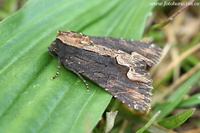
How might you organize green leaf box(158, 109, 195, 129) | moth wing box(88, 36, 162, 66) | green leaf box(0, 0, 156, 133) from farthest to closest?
moth wing box(88, 36, 162, 66) < green leaf box(158, 109, 195, 129) < green leaf box(0, 0, 156, 133)

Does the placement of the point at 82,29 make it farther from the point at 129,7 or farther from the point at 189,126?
the point at 189,126

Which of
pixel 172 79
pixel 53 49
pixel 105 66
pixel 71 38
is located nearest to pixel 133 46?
pixel 105 66

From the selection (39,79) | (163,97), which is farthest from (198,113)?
Answer: (39,79)

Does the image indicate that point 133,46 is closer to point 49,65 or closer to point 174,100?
point 174,100

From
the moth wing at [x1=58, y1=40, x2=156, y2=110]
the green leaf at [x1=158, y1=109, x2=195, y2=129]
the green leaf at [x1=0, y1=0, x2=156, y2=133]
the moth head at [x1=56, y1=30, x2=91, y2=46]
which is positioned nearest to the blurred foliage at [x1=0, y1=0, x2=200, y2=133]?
the green leaf at [x1=158, y1=109, x2=195, y2=129]

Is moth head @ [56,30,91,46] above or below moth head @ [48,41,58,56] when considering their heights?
above

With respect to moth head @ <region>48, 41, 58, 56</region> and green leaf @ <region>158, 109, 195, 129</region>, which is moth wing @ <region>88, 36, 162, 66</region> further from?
green leaf @ <region>158, 109, 195, 129</region>
